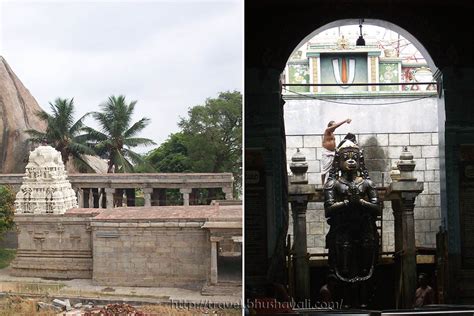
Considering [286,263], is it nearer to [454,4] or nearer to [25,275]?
[25,275]

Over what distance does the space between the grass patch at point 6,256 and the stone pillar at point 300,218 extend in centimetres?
284

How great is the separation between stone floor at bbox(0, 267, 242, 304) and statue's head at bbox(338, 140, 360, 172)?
221 cm

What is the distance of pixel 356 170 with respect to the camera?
8.66 m

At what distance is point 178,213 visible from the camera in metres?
7.48

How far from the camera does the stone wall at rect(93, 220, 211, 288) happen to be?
7.44 m

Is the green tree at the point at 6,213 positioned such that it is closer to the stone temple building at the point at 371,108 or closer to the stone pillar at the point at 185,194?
the stone pillar at the point at 185,194

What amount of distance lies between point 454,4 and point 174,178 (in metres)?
3.51

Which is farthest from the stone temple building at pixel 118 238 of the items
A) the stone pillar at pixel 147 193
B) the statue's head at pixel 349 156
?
the statue's head at pixel 349 156

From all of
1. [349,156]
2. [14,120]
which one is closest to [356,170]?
[349,156]

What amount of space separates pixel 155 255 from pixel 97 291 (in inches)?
24.3

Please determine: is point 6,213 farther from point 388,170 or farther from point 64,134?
point 388,170

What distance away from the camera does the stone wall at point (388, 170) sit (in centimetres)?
870

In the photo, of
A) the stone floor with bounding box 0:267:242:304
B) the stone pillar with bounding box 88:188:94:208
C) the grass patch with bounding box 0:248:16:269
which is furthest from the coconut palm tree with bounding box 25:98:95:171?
the stone floor with bounding box 0:267:242:304

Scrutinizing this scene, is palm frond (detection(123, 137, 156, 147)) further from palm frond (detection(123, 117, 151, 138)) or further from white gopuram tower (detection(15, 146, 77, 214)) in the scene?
white gopuram tower (detection(15, 146, 77, 214))
